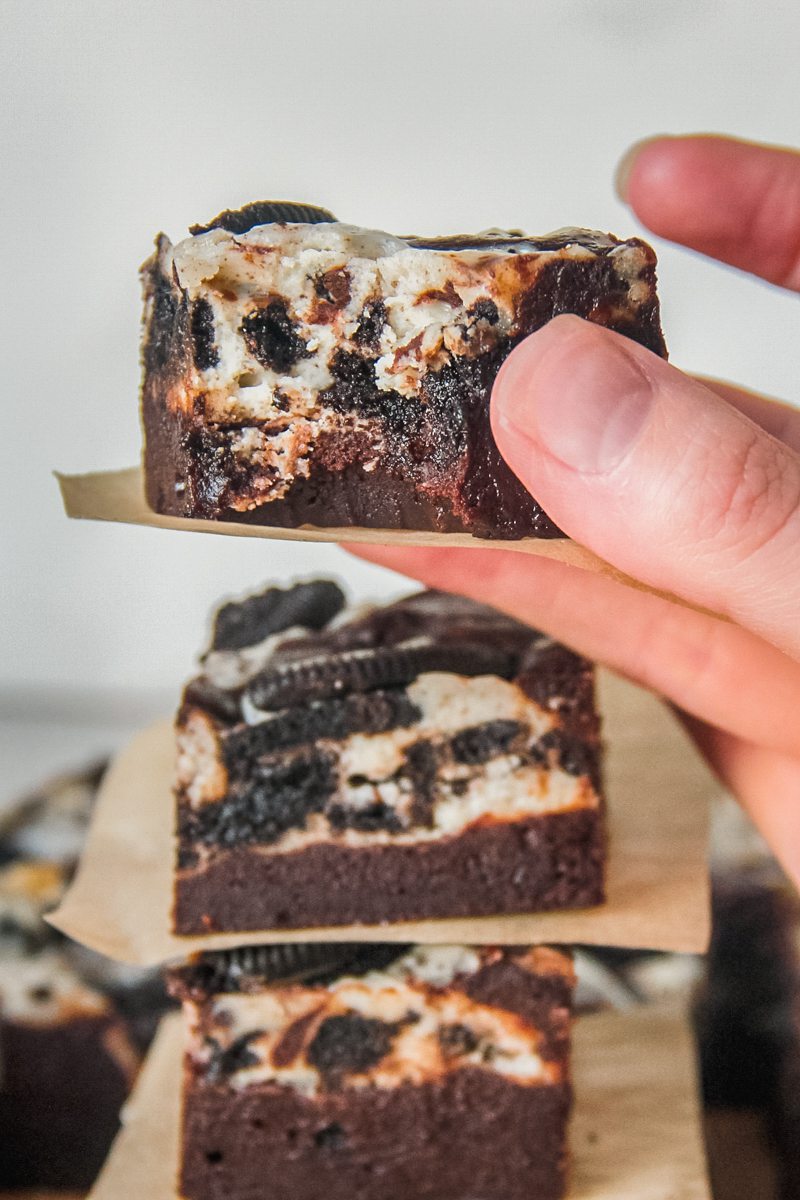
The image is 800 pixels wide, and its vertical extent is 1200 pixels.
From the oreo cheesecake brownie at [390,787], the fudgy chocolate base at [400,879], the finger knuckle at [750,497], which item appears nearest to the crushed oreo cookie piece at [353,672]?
the oreo cheesecake brownie at [390,787]

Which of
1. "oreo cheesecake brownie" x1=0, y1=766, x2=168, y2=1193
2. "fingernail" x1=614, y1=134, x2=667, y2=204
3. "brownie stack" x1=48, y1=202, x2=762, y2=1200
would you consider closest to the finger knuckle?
"brownie stack" x1=48, y1=202, x2=762, y2=1200

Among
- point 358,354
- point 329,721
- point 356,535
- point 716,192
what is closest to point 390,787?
point 329,721

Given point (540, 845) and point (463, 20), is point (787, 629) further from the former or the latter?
point (463, 20)

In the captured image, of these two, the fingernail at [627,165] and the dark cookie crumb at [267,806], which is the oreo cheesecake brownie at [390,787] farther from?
the fingernail at [627,165]

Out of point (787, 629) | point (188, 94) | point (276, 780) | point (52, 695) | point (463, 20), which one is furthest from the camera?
point (52, 695)

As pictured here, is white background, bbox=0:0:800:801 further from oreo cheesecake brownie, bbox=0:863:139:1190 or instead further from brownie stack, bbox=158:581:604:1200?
oreo cheesecake brownie, bbox=0:863:139:1190

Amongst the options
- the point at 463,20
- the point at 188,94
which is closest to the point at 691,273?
the point at 463,20
